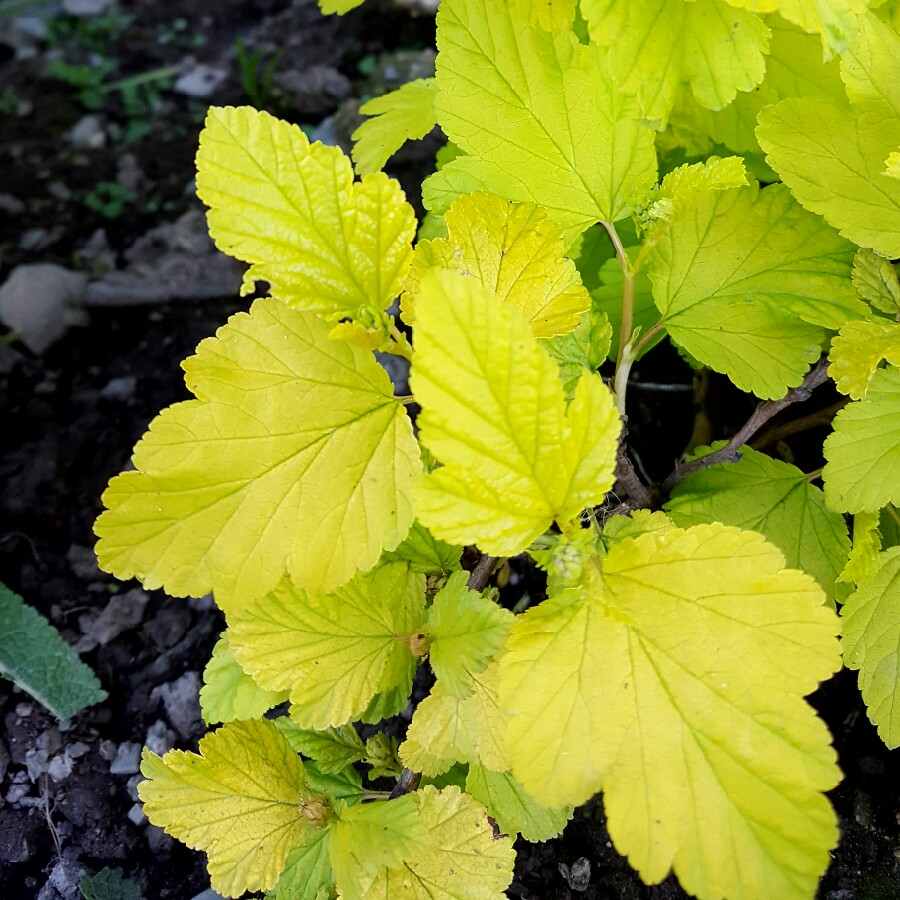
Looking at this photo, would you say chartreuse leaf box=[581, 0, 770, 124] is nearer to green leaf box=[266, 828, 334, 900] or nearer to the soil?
the soil

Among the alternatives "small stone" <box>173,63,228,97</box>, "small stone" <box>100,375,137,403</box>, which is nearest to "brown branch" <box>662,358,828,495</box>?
"small stone" <box>100,375,137,403</box>

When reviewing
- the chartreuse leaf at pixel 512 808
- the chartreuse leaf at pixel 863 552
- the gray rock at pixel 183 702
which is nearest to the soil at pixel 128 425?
the gray rock at pixel 183 702

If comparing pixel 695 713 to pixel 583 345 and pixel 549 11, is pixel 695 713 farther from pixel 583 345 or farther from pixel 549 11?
pixel 549 11

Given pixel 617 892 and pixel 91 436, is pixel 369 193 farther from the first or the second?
pixel 91 436

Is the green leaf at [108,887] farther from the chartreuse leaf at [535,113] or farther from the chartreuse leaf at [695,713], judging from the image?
the chartreuse leaf at [535,113]

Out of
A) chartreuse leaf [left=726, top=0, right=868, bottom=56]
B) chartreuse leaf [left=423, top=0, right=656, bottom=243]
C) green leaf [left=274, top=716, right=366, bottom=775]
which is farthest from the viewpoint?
green leaf [left=274, top=716, right=366, bottom=775]

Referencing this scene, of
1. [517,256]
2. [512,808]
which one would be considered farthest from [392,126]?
Answer: [512,808]
